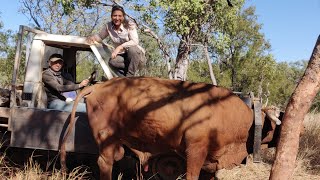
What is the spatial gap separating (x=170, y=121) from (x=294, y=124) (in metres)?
1.31

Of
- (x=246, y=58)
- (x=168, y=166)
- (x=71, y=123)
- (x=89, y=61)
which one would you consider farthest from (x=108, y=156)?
(x=246, y=58)

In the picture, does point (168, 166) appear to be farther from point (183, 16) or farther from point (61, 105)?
point (183, 16)

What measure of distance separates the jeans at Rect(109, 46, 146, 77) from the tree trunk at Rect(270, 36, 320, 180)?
2.47m

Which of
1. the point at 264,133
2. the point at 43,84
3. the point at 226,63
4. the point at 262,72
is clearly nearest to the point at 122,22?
the point at 43,84

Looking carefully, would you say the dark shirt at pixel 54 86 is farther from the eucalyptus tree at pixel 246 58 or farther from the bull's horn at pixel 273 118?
the eucalyptus tree at pixel 246 58

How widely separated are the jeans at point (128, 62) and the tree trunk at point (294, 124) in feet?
8.11

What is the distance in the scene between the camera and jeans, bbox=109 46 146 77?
5.57m

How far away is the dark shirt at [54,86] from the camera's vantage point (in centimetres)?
557

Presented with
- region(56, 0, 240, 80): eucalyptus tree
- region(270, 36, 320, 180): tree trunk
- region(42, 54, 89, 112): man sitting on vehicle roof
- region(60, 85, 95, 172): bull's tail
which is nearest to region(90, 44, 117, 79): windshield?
region(42, 54, 89, 112): man sitting on vehicle roof

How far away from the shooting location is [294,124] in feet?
11.9

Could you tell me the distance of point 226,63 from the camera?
29.1 metres

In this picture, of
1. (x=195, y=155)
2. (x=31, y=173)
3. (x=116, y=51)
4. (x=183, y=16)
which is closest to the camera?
(x=195, y=155)

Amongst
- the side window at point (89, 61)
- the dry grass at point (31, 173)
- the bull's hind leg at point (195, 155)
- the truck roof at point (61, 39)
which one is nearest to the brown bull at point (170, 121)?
the bull's hind leg at point (195, 155)

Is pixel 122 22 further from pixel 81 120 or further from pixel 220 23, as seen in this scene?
pixel 220 23
